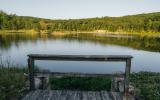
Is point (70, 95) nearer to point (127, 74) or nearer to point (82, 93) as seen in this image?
point (82, 93)

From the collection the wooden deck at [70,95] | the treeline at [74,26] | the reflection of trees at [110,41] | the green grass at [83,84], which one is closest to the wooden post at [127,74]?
the wooden deck at [70,95]

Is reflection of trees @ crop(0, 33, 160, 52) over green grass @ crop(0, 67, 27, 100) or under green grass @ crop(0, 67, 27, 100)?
under

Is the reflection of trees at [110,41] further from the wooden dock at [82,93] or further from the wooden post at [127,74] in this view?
the wooden post at [127,74]

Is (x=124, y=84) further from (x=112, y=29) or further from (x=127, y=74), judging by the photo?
(x=112, y=29)

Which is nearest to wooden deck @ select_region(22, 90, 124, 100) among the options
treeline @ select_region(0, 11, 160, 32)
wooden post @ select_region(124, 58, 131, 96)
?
wooden post @ select_region(124, 58, 131, 96)

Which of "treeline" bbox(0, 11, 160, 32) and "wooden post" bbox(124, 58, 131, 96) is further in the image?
"treeline" bbox(0, 11, 160, 32)

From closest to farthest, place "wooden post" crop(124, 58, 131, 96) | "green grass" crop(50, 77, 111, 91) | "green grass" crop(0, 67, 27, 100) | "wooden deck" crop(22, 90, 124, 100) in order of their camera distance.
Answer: "green grass" crop(0, 67, 27, 100) < "wooden deck" crop(22, 90, 124, 100) < "wooden post" crop(124, 58, 131, 96) < "green grass" crop(50, 77, 111, 91)

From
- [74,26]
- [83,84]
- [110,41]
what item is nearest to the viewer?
[83,84]

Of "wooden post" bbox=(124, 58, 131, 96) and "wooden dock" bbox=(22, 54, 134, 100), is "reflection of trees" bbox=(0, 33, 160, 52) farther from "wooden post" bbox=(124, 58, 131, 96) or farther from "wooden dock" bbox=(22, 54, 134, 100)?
"wooden post" bbox=(124, 58, 131, 96)

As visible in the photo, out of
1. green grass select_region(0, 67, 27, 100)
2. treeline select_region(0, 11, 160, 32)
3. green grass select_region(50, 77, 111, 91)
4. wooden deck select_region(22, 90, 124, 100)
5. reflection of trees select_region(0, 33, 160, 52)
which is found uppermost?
treeline select_region(0, 11, 160, 32)

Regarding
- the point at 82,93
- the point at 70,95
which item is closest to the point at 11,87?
the point at 70,95

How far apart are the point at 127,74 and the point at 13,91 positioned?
9.47 ft

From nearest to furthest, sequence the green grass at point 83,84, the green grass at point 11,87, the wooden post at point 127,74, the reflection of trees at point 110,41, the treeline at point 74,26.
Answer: the green grass at point 11,87, the wooden post at point 127,74, the green grass at point 83,84, the reflection of trees at point 110,41, the treeline at point 74,26

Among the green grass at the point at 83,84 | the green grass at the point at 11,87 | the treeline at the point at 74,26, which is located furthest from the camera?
the treeline at the point at 74,26
